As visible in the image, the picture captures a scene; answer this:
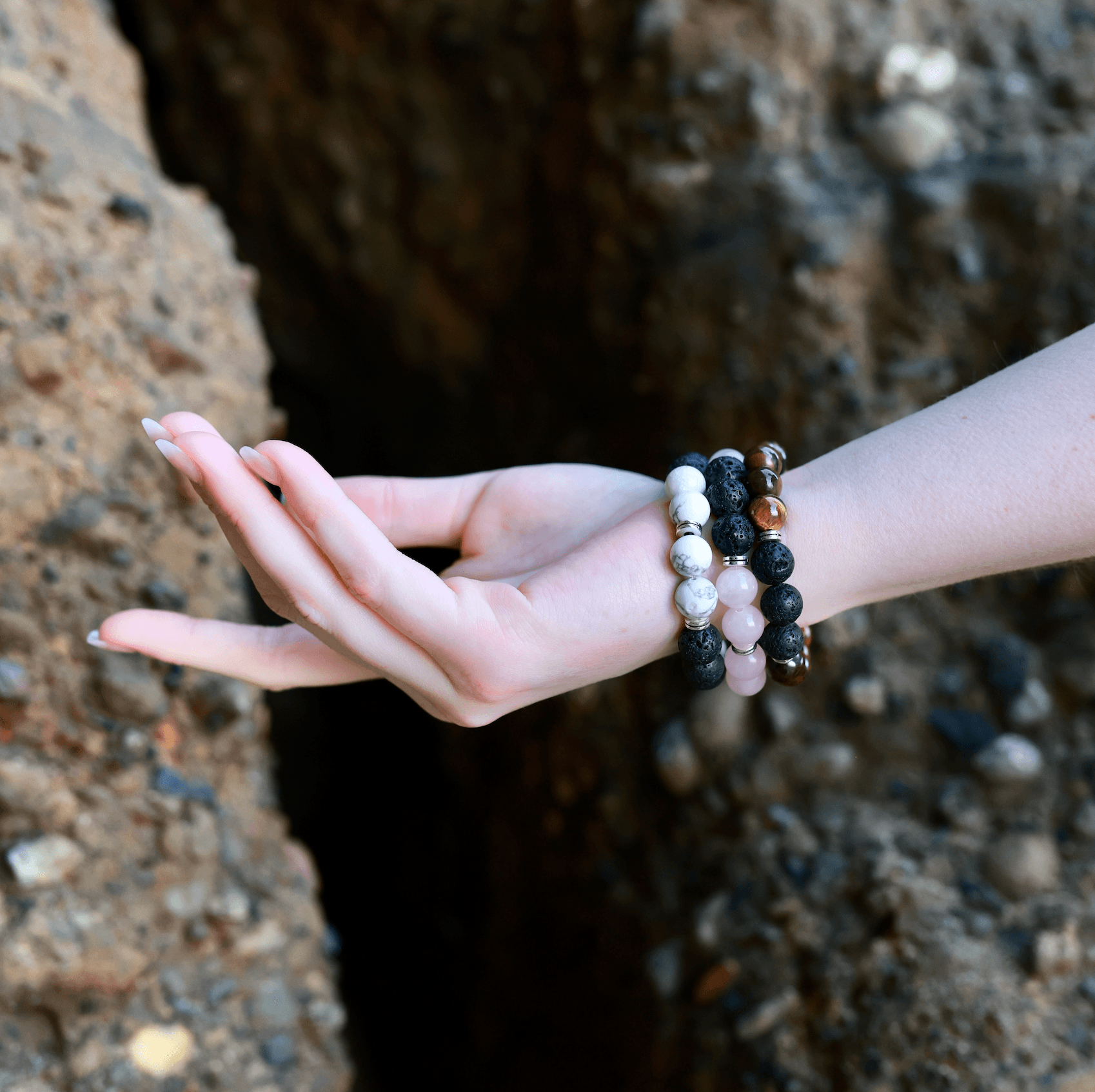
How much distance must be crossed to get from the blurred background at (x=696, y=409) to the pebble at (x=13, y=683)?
0.38m

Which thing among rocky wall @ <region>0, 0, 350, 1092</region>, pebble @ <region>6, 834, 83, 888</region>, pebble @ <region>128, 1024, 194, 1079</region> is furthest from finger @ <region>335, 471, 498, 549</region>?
pebble @ <region>128, 1024, 194, 1079</region>

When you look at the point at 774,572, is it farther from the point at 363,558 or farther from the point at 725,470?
the point at 363,558

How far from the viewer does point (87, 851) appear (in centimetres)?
91

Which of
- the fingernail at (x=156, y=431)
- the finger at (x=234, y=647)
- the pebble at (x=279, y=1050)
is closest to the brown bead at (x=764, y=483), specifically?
the finger at (x=234, y=647)

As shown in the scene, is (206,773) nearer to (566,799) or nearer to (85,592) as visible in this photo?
(85,592)

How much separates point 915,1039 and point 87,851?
2.97 ft

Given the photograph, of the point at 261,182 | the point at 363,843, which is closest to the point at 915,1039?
the point at 363,843

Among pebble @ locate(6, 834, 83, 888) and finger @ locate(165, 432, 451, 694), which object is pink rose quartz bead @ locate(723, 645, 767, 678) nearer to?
finger @ locate(165, 432, 451, 694)

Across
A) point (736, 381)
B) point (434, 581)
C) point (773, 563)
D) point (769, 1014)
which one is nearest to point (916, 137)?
point (736, 381)

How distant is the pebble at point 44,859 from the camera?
867mm

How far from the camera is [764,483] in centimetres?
75

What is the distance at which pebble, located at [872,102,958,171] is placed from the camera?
4.30 feet

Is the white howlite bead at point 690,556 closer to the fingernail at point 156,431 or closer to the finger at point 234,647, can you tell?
the finger at point 234,647

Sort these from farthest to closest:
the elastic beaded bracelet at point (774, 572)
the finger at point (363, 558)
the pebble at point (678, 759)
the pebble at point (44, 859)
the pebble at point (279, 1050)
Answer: the pebble at point (678, 759), the pebble at point (279, 1050), the pebble at point (44, 859), the elastic beaded bracelet at point (774, 572), the finger at point (363, 558)
